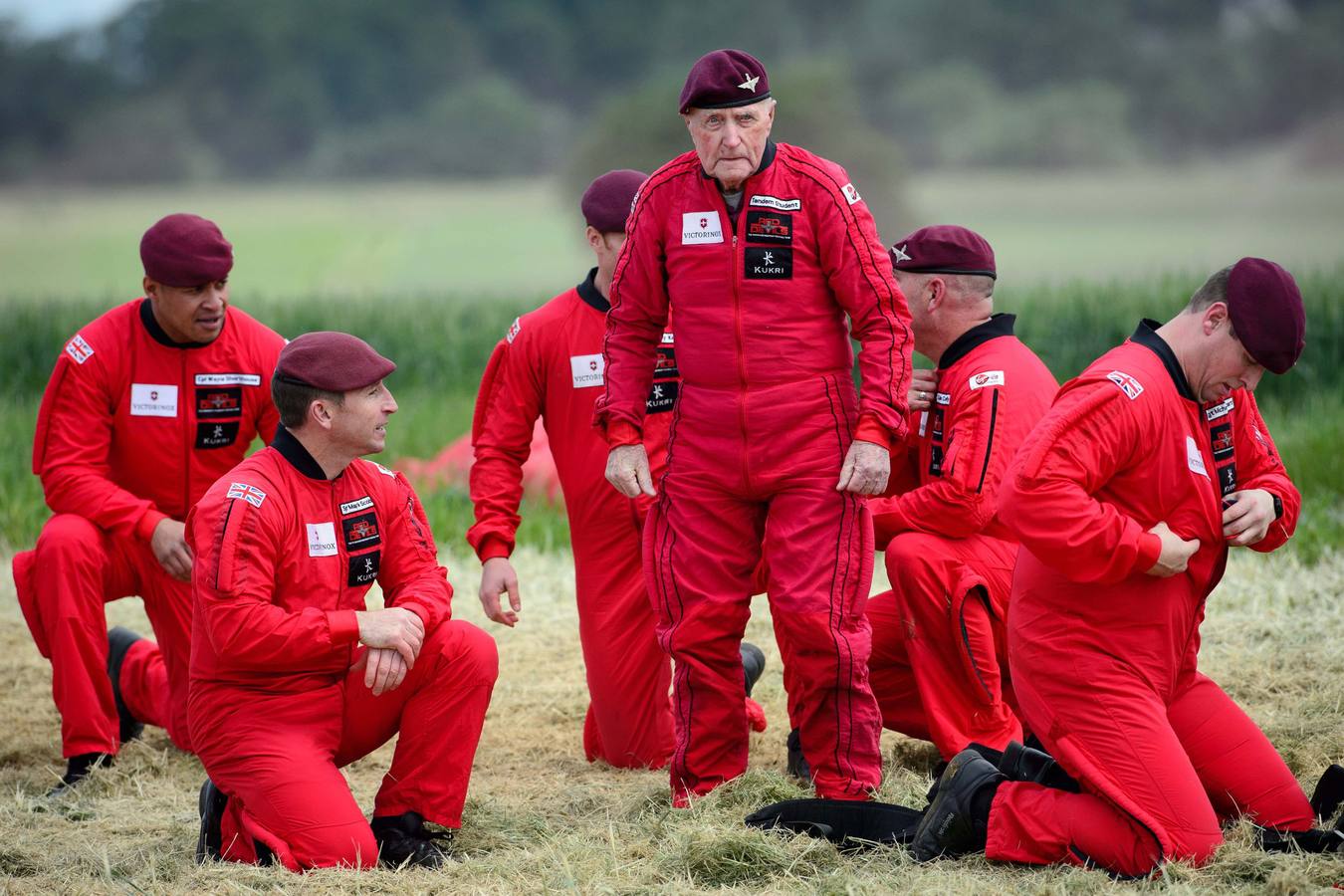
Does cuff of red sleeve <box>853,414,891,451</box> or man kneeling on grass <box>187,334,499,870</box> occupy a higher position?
cuff of red sleeve <box>853,414,891,451</box>

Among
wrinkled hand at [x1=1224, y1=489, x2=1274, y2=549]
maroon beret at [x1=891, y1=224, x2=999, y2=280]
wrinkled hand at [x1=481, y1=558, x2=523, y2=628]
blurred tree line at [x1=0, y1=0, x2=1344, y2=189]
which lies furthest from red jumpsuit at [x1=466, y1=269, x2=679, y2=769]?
blurred tree line at [x1=0, y1=0, x2=1344, y2=189]

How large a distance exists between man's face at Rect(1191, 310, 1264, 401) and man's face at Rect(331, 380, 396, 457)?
2.29m

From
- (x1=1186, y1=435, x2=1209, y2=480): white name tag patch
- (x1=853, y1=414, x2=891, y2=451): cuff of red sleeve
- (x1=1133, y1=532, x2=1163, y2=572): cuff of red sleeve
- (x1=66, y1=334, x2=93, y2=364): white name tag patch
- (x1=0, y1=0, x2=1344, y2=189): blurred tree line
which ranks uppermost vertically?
(x1=0, y1=0, x2=1344, y2=189): blurred tree line

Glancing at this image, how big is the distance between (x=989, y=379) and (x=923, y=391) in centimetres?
29

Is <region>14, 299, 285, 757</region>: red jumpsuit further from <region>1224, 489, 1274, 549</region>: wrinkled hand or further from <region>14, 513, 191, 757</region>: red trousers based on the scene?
<region>1224, 489, 1274, 549</region>: wrinkled hand

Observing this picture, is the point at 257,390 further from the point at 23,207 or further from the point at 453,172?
the point at 453,172

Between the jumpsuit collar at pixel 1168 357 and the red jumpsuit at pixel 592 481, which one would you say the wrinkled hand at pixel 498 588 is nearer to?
the red jumpsuit at pixel 592 481

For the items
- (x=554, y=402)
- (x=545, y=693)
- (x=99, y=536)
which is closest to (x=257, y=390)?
(x=99, y=536)

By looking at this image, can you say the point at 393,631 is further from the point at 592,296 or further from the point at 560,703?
the point at 560,703

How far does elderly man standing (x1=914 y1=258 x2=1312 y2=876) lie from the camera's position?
12.6 feet

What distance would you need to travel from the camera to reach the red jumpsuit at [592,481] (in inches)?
209

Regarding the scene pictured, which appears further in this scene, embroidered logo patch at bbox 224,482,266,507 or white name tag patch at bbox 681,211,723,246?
white name tag patch at bbox 681,211,723,246

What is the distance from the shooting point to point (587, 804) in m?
4.91

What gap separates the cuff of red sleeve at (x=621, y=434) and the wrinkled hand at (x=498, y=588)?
2.28ft
